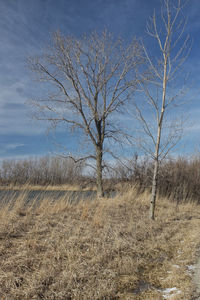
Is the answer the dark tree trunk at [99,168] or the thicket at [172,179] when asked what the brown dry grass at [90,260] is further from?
the thicket at [172,179]

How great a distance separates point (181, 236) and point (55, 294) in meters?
4.00

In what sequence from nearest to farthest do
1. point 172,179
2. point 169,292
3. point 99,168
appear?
point 169,292 < point 99,168 < point 172,179

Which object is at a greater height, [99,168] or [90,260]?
[99,168]

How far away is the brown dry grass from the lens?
283 centimetres

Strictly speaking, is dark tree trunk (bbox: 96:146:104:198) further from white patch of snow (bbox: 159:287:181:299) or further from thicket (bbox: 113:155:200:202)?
white patch of snow (bbox: 159:287:181:299)

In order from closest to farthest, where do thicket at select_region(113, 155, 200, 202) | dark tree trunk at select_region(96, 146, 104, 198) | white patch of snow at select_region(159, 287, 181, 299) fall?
white patch of snow at select_region(159, 287, 181, 299) → dark tree trunk at select_region(96, 146, 104, 198) → thicket at select_region(113, 155, 200, 202)

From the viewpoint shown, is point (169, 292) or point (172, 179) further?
point (172, 179)

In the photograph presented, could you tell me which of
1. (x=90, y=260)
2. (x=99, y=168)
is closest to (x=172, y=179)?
(x=99, y=168)

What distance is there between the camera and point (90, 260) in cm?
365

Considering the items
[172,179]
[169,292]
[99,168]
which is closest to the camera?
[169,292]

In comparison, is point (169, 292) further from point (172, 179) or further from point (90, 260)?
point (172, 179)

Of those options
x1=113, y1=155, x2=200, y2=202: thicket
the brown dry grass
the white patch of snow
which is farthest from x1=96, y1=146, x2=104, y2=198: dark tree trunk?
the white patch of snow

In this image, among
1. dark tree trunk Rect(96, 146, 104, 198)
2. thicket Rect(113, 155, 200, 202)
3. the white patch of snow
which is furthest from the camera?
thicket Rect(113, 155, 200, 202)

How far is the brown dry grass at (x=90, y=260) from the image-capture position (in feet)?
9.29
